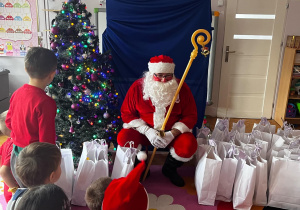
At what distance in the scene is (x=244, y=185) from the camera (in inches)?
86.6

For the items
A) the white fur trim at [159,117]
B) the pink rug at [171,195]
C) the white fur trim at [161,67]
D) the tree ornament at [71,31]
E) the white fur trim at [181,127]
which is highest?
the tree ornament at [71,31]

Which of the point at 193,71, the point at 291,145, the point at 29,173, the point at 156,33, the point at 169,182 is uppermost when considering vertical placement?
the point at 156,33

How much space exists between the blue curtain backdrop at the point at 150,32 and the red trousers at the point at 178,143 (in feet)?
2.74

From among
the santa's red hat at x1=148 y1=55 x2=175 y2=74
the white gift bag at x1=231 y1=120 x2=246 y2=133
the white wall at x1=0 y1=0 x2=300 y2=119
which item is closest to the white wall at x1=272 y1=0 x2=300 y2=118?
the white wall at x1=0 y1=0 x2=300 y2=119

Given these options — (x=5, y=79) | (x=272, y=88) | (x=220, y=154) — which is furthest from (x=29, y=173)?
(x=272, y=88)

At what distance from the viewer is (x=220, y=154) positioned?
246cm

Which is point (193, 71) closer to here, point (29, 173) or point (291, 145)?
point (291, 145)

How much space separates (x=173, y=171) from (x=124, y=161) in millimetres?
591

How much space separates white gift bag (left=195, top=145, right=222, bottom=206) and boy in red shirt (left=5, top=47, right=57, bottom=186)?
1222 mm

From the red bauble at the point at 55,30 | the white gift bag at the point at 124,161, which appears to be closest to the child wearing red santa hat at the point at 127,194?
the white gift bag at the point at 124,161

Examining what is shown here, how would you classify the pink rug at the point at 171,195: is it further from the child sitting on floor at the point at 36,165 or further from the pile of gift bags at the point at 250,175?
the child sitting on floor at the point at 36,165

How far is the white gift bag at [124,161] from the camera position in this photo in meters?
2.21

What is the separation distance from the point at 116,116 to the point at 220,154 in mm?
1145

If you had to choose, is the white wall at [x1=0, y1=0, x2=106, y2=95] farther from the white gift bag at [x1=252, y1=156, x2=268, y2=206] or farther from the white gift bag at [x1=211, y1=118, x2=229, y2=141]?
the white gift bag at [x1=252, y1=156, x2=268, y2=206]
